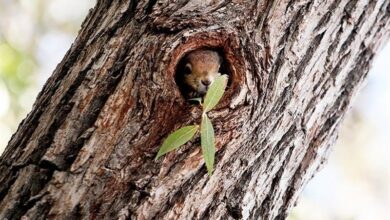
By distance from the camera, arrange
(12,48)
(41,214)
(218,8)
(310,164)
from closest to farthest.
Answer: (41,214), (218,8), (310,164), (12,48)

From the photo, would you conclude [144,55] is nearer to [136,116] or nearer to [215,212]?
[136,116]

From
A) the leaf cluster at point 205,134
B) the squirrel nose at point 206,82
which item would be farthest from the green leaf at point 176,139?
the squirrel nose at point 206,82

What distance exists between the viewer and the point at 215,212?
0.87 meters

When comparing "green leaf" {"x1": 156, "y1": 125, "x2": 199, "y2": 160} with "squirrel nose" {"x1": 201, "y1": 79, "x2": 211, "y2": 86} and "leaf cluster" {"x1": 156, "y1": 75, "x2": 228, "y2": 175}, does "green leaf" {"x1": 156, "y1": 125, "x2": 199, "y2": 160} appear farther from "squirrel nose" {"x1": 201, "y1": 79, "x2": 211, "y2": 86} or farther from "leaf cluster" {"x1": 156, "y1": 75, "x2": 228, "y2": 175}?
"squirrel nose" {"x1": 201, "y1": 79, "x2": 211, "y2": 86}

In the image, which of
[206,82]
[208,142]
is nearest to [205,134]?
[208,142]

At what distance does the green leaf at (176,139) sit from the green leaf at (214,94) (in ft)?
0.11

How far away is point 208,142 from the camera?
83 cm

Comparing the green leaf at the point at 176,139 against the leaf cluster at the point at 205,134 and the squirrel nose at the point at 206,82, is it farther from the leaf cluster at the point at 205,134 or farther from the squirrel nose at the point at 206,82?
the squirrel nose at the point at 206,82

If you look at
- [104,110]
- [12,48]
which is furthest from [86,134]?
[12,48]

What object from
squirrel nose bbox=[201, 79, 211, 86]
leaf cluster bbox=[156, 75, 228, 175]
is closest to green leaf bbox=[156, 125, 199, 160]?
leaf cluster bbox=[156, 75, 228, 175]

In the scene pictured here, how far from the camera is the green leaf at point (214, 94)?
83cm

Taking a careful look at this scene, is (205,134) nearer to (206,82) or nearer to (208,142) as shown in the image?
(208,142)

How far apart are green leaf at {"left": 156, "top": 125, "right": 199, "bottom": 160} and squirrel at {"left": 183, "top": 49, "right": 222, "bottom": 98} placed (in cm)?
6

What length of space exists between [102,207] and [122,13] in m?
0.30
